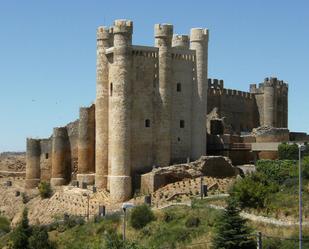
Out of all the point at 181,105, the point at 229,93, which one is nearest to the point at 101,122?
the point at 181,105

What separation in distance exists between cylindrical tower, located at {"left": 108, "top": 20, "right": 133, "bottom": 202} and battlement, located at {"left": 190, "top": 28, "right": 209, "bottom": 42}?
17.8 ft

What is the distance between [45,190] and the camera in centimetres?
5716

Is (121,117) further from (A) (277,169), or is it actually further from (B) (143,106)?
(A) (277,169)

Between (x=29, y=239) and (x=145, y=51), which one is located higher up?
(x=145, y=51)

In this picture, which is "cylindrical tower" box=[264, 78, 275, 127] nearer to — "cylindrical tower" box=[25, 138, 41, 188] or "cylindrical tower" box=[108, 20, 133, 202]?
"cylindrical tower" box=[25, 138, 41, 188]

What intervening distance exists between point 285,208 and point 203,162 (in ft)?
43.4

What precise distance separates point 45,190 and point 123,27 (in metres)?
15.0

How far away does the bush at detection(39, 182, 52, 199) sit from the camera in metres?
57.0

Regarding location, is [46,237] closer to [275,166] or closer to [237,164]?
[275,166]

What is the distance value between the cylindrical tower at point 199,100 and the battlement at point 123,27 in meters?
5.31

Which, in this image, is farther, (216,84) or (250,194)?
(216,84)

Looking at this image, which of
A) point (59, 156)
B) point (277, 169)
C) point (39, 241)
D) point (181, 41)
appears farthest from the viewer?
point (59, 156)

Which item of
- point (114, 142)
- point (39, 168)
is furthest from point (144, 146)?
point (39, 168)

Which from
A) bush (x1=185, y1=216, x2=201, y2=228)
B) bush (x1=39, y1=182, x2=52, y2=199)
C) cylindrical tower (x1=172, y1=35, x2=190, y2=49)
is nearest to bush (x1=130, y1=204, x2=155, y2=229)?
bush (x1=185, y1=216, x2=201, y2=228)
